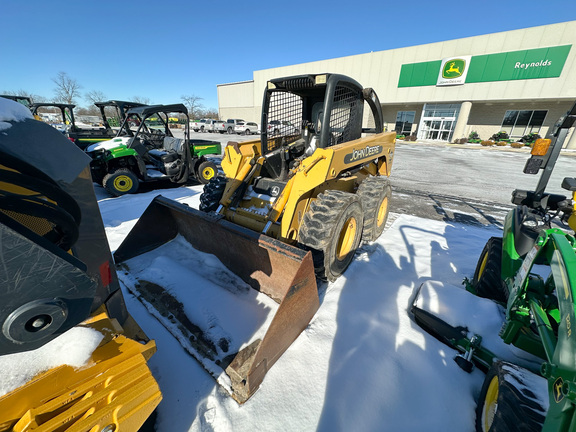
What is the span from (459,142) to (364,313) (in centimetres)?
2709

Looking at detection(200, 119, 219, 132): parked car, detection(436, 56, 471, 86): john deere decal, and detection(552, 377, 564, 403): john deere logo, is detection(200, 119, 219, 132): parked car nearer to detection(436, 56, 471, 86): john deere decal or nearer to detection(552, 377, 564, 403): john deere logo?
detection(436, 56, 471, 86): john deere decal

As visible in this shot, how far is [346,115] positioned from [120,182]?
5.93 m

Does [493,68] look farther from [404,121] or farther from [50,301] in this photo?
[50,301]

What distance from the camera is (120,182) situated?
6.38 meters

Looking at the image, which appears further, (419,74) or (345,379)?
(419,74)

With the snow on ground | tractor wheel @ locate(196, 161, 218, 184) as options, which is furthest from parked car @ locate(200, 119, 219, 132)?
the snow on ground

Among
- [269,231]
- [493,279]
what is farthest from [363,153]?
[493,279]

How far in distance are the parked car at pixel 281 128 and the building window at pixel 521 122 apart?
94.7 feet

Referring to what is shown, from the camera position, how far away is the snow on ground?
1653 mm

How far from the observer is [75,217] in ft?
3.95

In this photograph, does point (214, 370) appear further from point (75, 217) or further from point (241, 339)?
point (75, 217)

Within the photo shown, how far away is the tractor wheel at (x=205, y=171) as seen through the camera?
779cm

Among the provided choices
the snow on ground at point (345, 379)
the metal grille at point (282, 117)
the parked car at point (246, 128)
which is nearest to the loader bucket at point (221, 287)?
the snow on ground at point (345, 379)

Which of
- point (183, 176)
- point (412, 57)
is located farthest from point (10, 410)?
point (412, 57)
